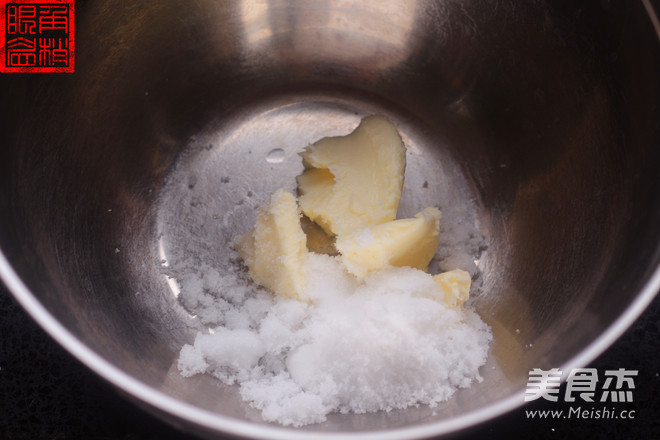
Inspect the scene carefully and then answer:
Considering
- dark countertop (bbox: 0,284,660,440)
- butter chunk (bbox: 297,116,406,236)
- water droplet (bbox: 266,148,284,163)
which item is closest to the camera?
dark countertop (bbox: 0,284,660,440)

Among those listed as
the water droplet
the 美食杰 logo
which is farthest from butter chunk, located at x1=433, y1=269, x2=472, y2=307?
the 美食杰 logo

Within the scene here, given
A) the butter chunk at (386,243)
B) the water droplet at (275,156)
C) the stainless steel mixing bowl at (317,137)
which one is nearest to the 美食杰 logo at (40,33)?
the stainless steel mixing bowl at (317,137)

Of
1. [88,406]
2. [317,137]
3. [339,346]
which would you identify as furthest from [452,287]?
[88,406]

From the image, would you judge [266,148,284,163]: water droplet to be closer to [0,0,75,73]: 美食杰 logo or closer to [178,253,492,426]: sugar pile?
[178,253,492,426]: sugar pile

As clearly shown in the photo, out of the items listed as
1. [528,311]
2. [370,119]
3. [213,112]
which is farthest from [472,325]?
[213,112]

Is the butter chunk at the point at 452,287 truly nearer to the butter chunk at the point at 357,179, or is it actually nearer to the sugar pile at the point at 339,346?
the sugar pile at the point at 339,346

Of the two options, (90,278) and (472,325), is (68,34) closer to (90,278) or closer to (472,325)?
(90,278)

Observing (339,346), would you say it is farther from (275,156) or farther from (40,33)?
(40,33)
